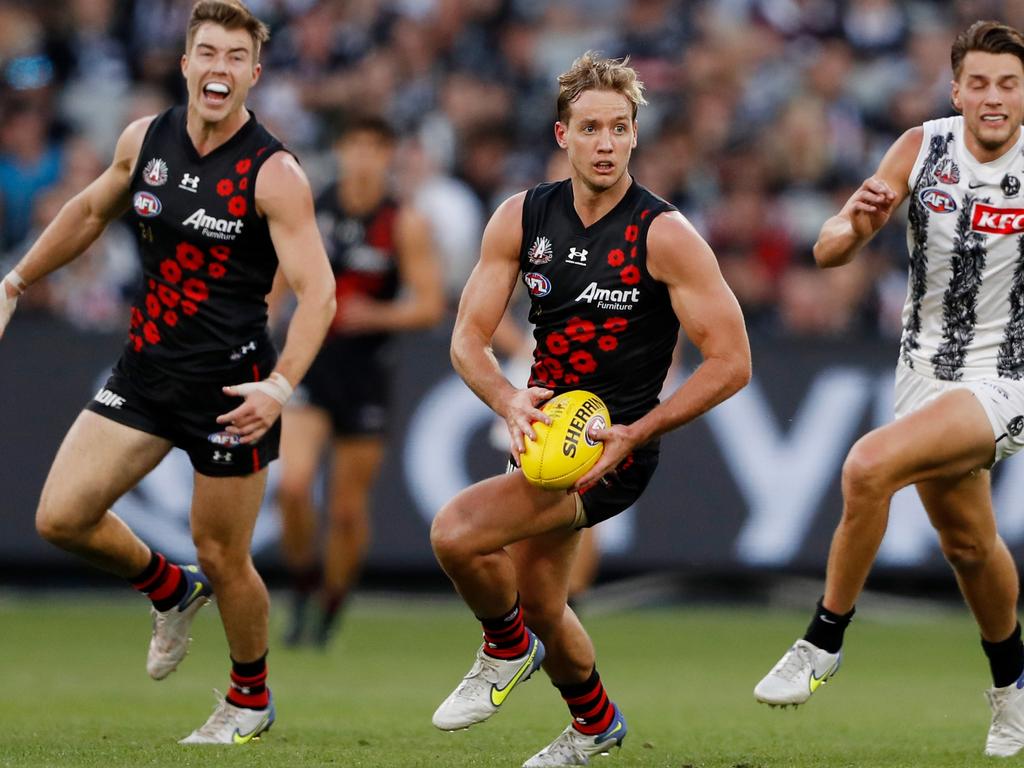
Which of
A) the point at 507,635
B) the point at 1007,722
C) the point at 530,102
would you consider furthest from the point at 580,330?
the point at 530,102

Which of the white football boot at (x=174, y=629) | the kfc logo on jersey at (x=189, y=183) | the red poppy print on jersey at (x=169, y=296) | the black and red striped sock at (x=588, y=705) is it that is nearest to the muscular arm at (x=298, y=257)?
the kfc logo on jersey at (x=189, y=183)

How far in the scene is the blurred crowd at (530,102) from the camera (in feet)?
46.3

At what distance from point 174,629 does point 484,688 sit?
1716 mm

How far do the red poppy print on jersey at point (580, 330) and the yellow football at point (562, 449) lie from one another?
0.39 m

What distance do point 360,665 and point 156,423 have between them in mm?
3592

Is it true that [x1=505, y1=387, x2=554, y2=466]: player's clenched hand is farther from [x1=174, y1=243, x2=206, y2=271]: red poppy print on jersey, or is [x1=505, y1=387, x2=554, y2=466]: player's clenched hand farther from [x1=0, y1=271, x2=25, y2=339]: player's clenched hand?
[x1=0, y1=271, x2=25, y2=339]: player's clenched hand

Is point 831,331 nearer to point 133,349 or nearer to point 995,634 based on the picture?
point 995,634

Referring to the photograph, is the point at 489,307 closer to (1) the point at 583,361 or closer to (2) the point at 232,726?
(1) the point at 583,361

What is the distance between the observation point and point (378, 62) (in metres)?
15.5

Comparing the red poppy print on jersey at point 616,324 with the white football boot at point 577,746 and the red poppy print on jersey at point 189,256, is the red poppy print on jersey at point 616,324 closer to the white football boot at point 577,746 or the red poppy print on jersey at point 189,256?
the white football boot at point 577,746

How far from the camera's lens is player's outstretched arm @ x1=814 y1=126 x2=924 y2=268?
673cm

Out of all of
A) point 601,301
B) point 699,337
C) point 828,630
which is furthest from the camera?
point 828,630

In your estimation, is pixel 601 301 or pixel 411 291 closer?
pixel 601 301

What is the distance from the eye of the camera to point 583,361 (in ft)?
21.9
